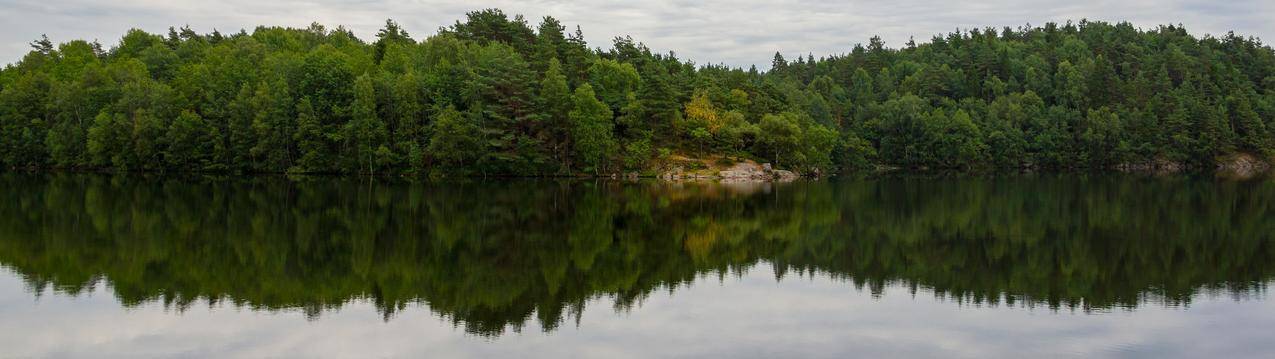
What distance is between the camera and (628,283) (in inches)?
863

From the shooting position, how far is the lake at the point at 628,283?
1588cm

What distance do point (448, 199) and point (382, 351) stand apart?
116 ft

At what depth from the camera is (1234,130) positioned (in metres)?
132

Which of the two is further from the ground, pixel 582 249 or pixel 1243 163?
pixel 1243 163

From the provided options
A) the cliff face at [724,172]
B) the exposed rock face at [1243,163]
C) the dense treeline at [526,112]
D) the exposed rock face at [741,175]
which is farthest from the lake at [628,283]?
the exposed rock face at [1243,163]

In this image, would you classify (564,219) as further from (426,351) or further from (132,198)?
(132,198)

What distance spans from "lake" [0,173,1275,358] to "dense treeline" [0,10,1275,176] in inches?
1704

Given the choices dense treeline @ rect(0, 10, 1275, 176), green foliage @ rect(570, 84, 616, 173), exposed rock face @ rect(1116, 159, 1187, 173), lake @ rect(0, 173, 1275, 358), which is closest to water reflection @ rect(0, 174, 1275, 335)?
lake @ rect(0, 173, 1275, 358)

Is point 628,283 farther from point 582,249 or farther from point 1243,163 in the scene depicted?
point 1243,163

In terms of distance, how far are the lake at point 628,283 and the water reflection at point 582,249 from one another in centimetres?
12

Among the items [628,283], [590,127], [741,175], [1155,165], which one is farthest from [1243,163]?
[628,283]

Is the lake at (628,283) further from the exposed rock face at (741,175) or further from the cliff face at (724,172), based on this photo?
the cliff face at (724,172)

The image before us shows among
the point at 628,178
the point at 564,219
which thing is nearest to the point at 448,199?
the point at 564,219

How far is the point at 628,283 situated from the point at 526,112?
63.5 metres
